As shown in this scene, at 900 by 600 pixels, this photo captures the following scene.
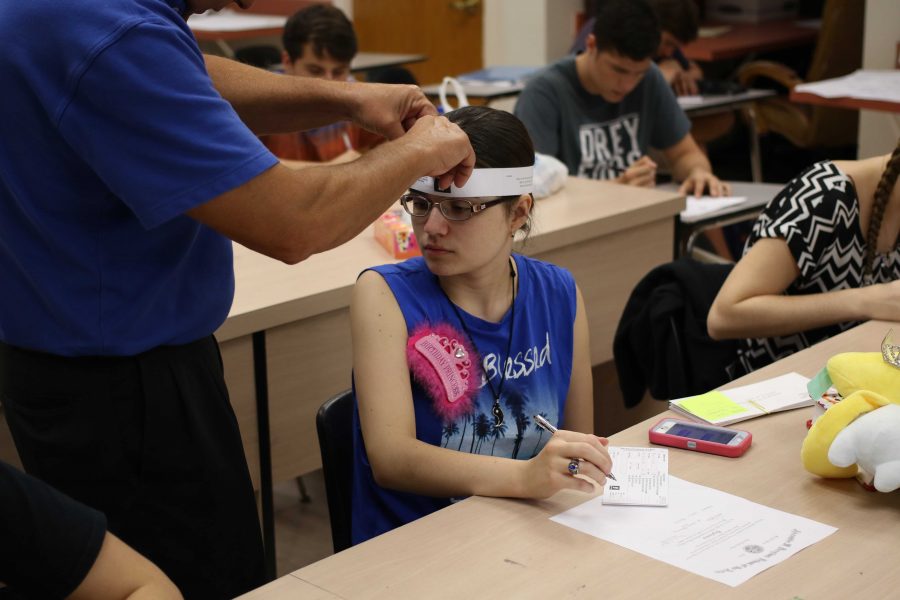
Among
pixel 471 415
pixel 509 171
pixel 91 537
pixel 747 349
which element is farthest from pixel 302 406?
pixel 91 537

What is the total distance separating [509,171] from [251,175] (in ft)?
1.74

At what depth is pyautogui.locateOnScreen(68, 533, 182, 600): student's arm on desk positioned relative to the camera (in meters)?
1.06

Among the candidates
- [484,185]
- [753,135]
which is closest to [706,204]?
[484,185]

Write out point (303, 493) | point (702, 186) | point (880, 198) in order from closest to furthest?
1. point (880, 198)
2. point (303, 493)
3. point (702, 186)

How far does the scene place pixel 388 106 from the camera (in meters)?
1.60

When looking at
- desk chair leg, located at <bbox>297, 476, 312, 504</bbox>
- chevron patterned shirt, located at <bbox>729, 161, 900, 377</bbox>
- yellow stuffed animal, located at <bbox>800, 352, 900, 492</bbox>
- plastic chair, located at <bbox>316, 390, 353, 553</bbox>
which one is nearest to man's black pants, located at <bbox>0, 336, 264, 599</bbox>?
plastic chair, located at <bbox>316, 390, 353, 553</bbox>

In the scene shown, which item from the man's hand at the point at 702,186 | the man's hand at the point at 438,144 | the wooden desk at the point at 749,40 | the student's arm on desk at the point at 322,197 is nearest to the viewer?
the student's arm on desk at the point at 322,197

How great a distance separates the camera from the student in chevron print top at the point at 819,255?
1.96 metres

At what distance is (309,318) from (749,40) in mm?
4791

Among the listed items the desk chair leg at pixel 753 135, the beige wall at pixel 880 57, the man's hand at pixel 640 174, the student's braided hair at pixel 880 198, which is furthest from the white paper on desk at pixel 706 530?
the desk chair leg at pixel 753 135

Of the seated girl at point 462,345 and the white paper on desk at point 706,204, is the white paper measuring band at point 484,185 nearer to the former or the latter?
the seated girl at point 462,345

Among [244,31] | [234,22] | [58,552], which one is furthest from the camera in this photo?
[234,22]

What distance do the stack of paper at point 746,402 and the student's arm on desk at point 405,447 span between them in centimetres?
29

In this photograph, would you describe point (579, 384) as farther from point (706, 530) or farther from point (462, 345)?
point (706, 530)
